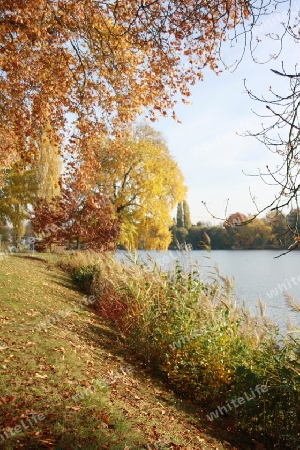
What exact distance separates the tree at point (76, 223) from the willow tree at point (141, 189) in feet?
17.4

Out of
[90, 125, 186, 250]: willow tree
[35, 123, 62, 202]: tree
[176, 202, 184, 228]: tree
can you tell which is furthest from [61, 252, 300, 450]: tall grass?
[176, 202, 184, 228]: tree

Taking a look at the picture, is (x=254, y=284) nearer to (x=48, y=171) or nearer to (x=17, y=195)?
(x=48, y=171)

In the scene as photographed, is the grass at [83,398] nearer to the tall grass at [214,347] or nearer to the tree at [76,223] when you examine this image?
the tall grass at [214,347]

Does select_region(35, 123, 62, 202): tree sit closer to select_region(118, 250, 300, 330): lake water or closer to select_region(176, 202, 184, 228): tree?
select_region(176, 202, 184, 228): tree

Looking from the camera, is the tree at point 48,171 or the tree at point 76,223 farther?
the tree at point 48,171

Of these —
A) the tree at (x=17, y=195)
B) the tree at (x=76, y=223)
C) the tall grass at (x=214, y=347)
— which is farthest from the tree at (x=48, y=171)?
the tall grass at (x=214, y=347)

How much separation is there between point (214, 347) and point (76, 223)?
1321 cm

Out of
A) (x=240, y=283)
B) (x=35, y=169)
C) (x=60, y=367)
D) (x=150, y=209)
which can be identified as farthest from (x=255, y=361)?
(x=35, y=169)

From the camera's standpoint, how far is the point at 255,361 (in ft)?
14.6

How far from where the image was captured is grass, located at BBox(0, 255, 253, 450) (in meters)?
3.23

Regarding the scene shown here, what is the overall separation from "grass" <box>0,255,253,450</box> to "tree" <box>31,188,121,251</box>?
10412 mm

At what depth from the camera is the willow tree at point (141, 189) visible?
2314 cm

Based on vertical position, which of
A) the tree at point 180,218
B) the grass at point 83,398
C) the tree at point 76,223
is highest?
the tree at point 180,218

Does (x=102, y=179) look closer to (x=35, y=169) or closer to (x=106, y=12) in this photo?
(x=35, y=169)
